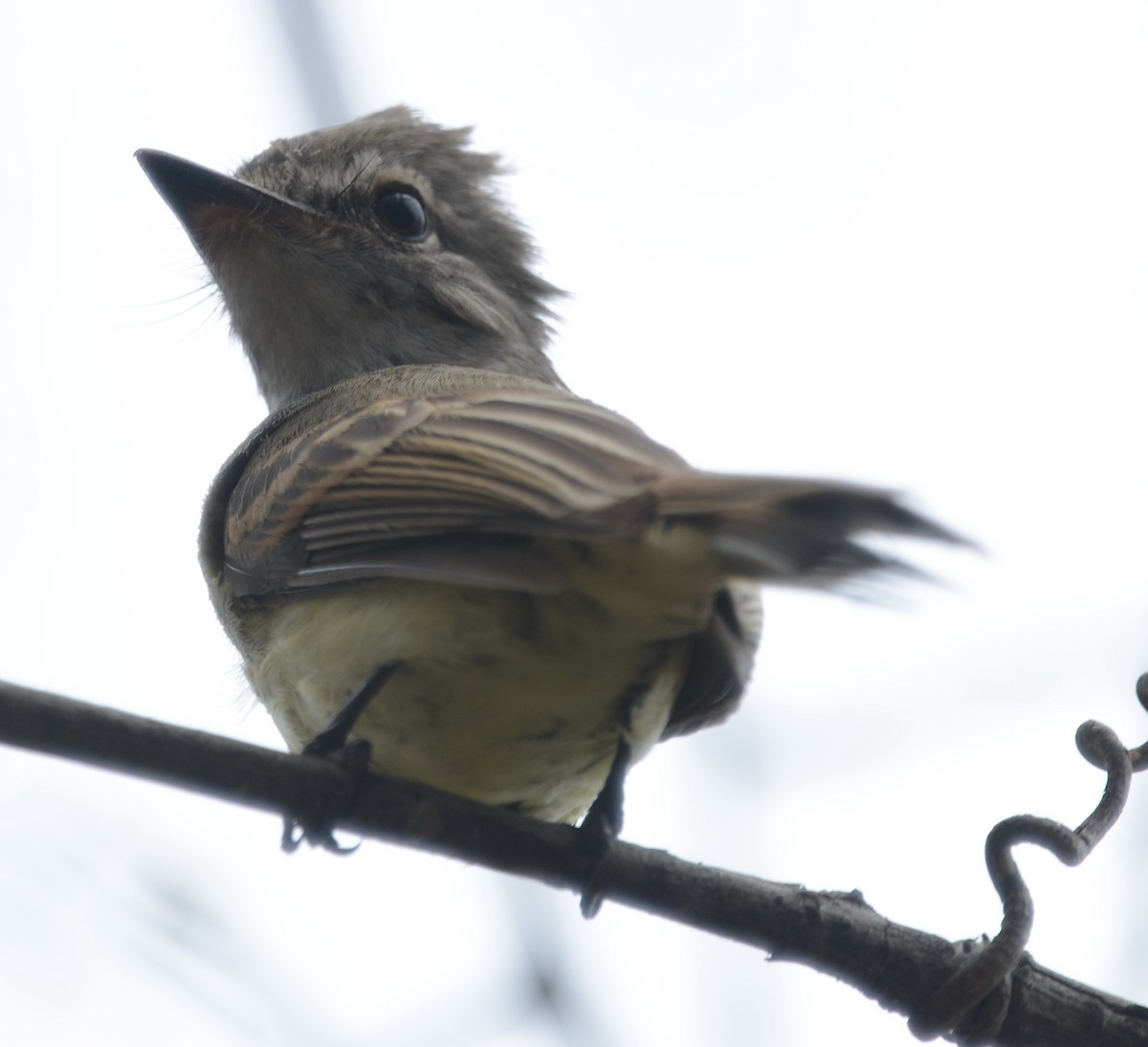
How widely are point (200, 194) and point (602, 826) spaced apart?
2.78 m

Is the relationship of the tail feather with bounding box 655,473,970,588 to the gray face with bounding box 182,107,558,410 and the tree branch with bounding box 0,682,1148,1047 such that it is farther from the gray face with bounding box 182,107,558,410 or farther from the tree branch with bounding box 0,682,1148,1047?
the gray face with bounding box 182,107,558,410

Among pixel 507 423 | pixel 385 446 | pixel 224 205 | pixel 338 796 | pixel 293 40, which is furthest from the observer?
pixel 224 205

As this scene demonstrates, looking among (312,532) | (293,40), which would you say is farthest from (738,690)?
(293,40)

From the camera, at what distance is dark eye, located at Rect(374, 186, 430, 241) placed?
18.5 feet

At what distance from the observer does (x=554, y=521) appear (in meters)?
2.92

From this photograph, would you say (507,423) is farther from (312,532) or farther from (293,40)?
(293,40)

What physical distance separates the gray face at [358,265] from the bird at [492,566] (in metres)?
0.09

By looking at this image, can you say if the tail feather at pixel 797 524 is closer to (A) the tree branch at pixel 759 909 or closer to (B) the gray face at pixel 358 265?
(A) the tree branch at pixel 759 909

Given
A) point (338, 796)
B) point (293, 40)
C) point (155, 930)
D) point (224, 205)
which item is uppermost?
point (293, 40)

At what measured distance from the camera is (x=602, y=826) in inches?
136

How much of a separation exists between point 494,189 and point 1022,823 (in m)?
4.00

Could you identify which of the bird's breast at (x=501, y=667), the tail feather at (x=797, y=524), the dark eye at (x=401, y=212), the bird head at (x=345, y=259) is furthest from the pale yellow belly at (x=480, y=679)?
the dark eye at (x=401, y=212)

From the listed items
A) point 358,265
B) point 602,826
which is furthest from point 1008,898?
point 358,265

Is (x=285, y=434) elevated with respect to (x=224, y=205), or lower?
lower
